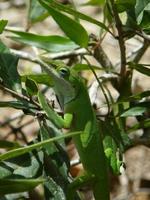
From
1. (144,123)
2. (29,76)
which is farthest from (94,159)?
(29,76)

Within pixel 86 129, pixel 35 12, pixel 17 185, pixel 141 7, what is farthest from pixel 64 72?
pixel 35 12

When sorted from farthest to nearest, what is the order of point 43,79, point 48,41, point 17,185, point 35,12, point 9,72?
point 35,12 → point 48,41 → point 43,79 → point 9,72 → point 17,185

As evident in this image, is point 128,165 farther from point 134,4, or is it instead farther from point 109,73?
point 134,4

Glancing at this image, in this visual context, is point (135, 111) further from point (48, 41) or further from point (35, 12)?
point (35, 12)

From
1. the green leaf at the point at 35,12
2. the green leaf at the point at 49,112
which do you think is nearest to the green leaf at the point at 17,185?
the green leaf at the point at 49,112

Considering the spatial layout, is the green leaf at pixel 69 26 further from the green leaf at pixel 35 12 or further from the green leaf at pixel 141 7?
the green leaf at pixel 35 12

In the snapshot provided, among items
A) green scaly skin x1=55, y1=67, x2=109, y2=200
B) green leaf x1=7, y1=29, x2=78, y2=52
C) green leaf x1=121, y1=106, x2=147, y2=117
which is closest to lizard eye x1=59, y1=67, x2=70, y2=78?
green scaly skin x1=55, y1=67, x2=109, y2=200
